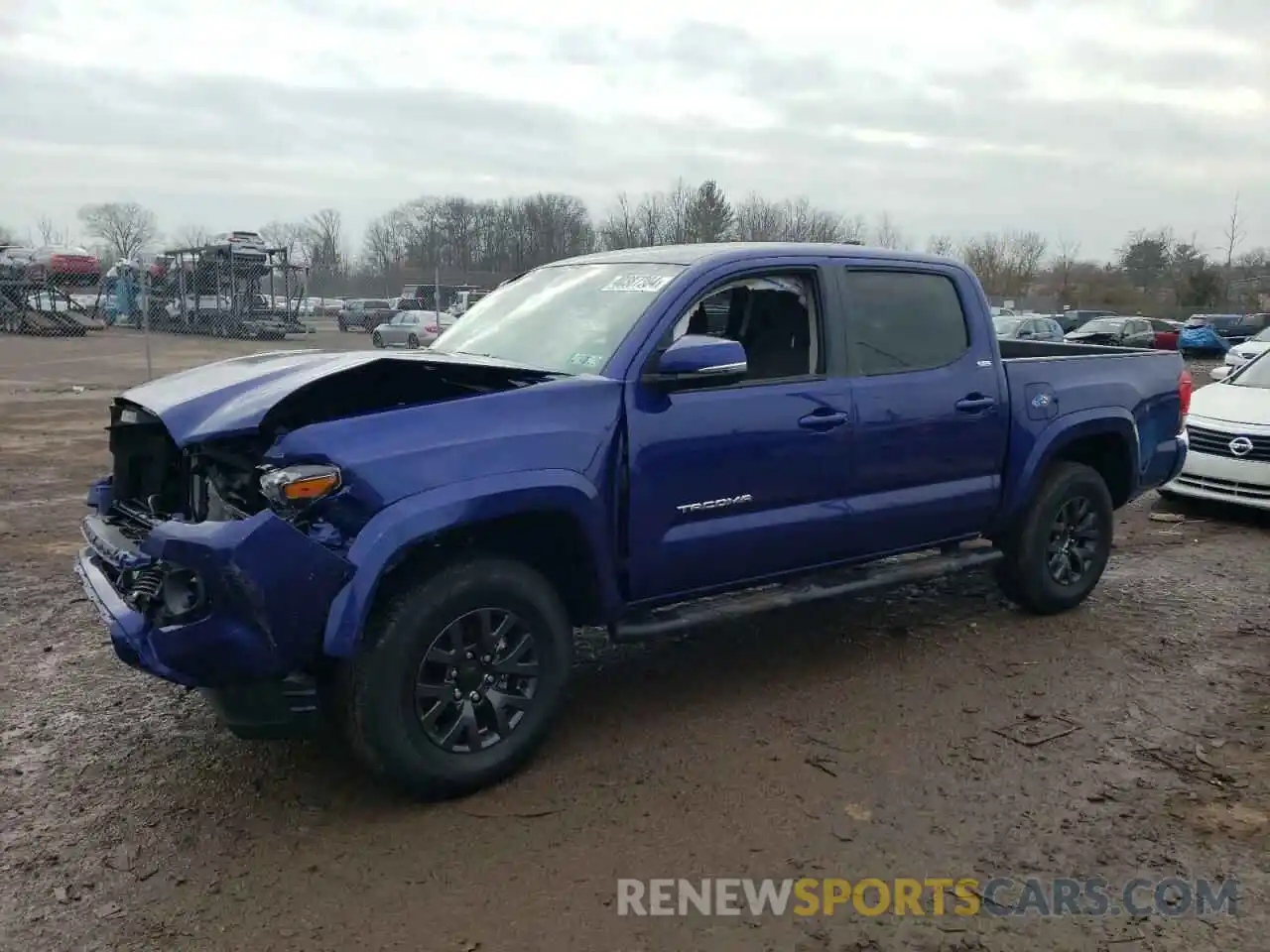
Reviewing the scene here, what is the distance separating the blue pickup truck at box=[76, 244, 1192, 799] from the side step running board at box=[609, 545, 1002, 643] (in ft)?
0.06

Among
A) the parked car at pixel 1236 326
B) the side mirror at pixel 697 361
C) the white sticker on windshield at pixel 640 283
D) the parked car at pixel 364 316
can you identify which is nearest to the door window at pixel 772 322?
the white sticker on windshield at pixel 640 283

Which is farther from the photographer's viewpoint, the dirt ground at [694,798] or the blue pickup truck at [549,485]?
the blue pickup truck at [549,485]

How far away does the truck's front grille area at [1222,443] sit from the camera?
805cm

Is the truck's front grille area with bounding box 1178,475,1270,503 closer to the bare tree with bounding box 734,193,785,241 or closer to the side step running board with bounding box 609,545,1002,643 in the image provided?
the side step running board with bounding box 609,545,1002,643

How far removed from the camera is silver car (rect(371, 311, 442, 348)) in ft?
97.1

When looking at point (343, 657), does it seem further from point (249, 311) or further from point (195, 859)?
point (249, 311)

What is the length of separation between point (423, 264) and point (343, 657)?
63292 mm

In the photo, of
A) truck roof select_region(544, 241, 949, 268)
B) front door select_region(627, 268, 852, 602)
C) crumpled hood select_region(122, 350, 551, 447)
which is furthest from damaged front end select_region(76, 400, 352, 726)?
truck roof select_region(544, 241, 949, 268)

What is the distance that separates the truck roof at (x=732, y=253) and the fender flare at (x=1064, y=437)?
1.16 m

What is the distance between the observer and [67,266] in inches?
1161

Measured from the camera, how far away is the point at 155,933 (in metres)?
2.85

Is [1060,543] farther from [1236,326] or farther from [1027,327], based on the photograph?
[1236,326]

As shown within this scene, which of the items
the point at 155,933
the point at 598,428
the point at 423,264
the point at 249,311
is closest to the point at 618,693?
the point at 598,428

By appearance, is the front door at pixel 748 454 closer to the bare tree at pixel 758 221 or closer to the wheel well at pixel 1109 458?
the wheel well at pixel 1109 458
